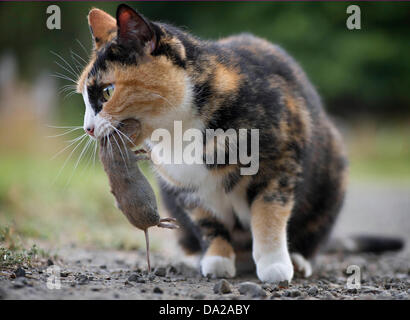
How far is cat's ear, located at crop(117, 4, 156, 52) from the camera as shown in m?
2.51

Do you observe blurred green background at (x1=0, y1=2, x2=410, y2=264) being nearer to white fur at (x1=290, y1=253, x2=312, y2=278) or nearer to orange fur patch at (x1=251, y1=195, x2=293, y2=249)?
orange fur patch at (x1=251, y1=195, x2=293, y2=249)

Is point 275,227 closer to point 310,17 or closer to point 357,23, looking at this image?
point 357,23

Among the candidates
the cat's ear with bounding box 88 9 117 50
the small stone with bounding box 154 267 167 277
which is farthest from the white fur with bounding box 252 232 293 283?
the cat's ear with bounding box 88 9 117 50

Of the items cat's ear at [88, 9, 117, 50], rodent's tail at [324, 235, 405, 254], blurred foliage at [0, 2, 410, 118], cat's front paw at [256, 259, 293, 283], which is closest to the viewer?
cat's front paw at [256, 259, 293, 283]

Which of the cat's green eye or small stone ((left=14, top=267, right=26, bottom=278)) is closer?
small stone ((left=14, top=267, right=26, bottom=278))

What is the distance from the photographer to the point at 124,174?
243 cm

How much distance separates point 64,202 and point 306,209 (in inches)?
119

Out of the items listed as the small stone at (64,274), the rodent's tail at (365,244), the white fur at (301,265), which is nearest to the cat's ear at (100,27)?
the small stone at (64,274)

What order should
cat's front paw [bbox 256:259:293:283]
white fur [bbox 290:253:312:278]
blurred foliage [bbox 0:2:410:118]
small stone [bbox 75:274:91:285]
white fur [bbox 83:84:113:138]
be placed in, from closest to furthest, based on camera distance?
small stone [bbox 75:274:91:285] < white fur [bbox 83:84:113:138] < cat's front paw [bbox 256:259:293:283] < white fur [bbox 290:253:312:278] < blurred foliage [bbox 0:2:410:118]

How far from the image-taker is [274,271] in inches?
107

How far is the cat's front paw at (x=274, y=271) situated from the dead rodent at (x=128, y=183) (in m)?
0.63

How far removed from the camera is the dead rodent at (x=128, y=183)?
2424 mm

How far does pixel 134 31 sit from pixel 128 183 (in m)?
0.82
